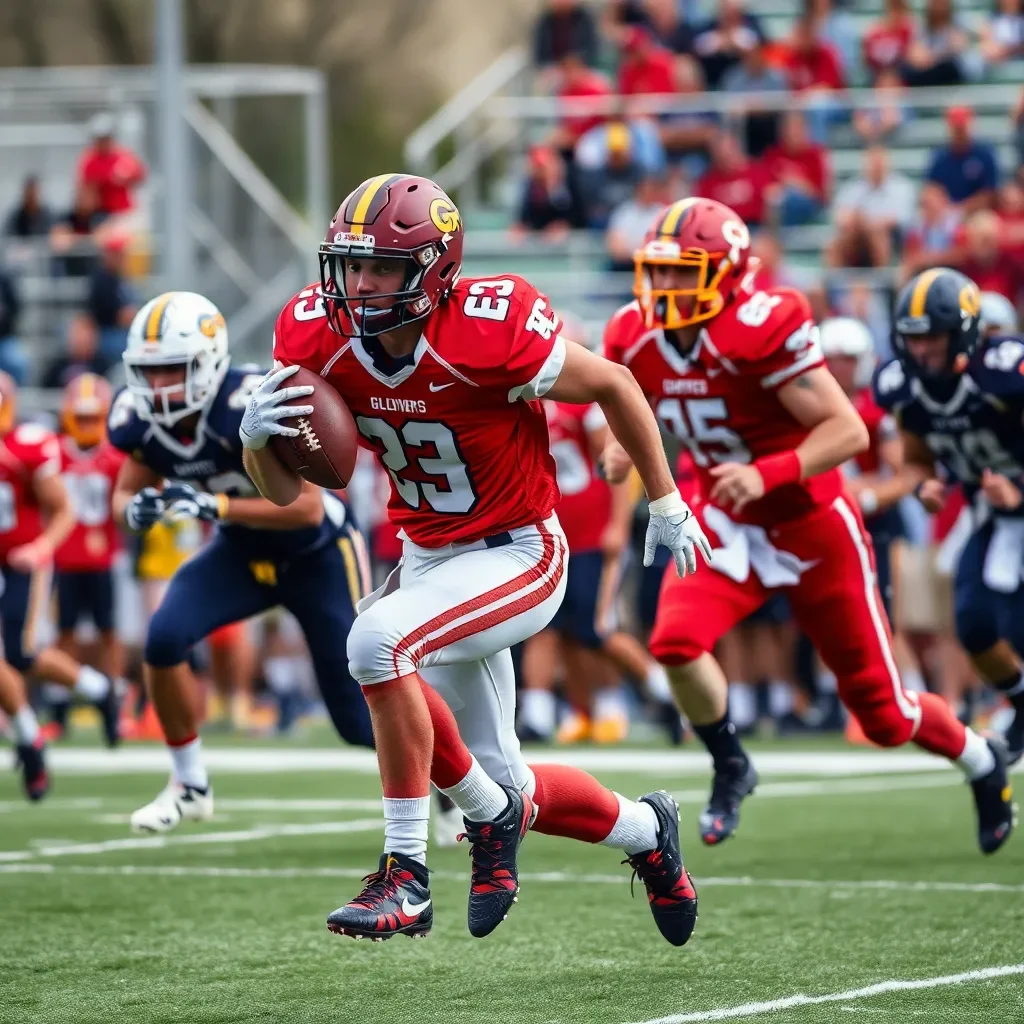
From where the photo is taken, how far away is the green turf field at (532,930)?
14.5 feet

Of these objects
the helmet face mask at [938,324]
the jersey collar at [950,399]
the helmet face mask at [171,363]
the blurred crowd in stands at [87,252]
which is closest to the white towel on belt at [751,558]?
the helmet face mask at [938,324]

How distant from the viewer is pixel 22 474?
9.66 m

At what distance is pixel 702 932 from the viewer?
529cm

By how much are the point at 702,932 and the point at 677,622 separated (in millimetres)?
1050

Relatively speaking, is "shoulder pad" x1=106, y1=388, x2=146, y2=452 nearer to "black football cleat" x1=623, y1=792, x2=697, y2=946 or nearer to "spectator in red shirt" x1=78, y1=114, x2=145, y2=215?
"black football cleat" x1=623, y1=792, x2=697, y2=946

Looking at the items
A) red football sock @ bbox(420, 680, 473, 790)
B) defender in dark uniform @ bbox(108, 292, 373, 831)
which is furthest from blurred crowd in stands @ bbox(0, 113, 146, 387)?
red football sock @ bbox(420, 680, 473, 790)

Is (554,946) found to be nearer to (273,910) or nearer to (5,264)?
(273,910)

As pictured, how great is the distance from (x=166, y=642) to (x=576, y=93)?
30.9 feet

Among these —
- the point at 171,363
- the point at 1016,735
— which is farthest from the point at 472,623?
the point at 1016,735

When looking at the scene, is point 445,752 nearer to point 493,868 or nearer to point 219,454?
point 493,868

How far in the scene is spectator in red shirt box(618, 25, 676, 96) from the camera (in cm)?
1504

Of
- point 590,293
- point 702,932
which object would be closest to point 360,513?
point 590,293

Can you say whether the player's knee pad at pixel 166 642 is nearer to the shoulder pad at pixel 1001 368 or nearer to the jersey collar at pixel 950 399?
the jersey collar at pixel 950 399

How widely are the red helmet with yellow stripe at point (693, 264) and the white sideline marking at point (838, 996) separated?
7.21 ft
